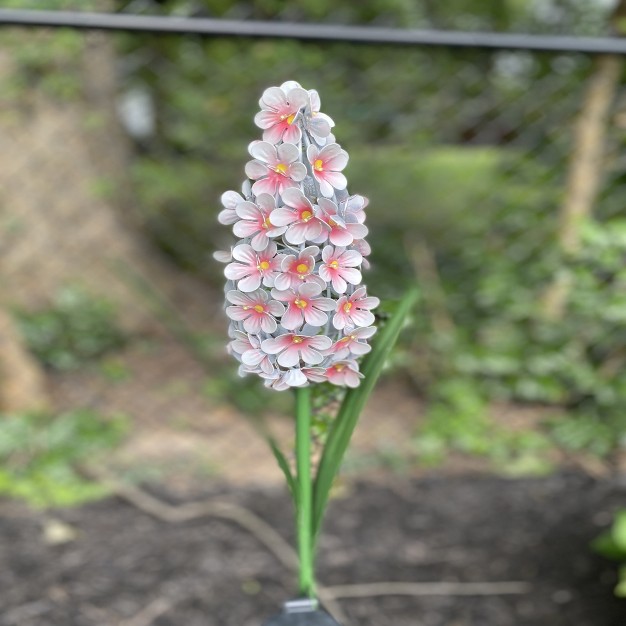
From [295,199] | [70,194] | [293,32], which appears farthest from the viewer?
[70,194]

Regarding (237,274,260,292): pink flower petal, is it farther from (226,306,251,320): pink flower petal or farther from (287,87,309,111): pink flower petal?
(287,87,309,111): pink flower petal

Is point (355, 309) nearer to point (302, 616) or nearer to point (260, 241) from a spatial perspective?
point (260, 241)

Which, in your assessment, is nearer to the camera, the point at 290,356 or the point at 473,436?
the point at 290,356

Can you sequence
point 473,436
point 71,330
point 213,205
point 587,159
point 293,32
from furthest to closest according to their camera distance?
1. point 213,205
2. point 71,330
3. point 587,159
4. point 473,436
5. point 293,32

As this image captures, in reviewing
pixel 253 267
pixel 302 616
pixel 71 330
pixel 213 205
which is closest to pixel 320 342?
pixel 253 267

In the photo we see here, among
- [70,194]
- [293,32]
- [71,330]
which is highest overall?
[70,194]

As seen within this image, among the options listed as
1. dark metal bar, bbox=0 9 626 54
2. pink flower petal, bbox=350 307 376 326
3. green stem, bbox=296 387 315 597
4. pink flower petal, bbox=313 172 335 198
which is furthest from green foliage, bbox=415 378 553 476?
pink flower petal, bbox=313 172 335 198

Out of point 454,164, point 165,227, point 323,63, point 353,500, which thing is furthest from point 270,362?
point 454,164
